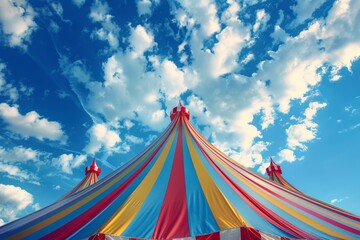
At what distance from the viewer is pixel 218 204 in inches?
104

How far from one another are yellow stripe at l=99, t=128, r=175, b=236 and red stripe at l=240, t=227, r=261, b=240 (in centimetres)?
105

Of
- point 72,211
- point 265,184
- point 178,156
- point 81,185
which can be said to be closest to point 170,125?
point 178,156

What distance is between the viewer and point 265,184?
158 inches

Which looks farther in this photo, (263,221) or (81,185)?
(81,185)

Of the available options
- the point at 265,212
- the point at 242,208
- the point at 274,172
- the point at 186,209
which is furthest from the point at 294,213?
the point at 274,172

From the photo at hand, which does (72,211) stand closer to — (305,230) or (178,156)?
(178,156)

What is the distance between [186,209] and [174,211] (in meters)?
0.13

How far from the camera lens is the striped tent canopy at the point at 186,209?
91.2 inches

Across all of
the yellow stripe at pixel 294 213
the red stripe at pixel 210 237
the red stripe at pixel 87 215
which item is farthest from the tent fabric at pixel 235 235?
the yellow stripe at pixel 294 213

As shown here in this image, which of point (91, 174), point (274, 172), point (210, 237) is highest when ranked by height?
point (274, 172)

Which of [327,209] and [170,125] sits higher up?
[170,125]

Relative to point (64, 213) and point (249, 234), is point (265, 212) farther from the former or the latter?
point (64, 213)

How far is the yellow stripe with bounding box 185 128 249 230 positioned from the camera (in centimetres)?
232

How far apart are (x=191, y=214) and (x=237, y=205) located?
1.72 ft
